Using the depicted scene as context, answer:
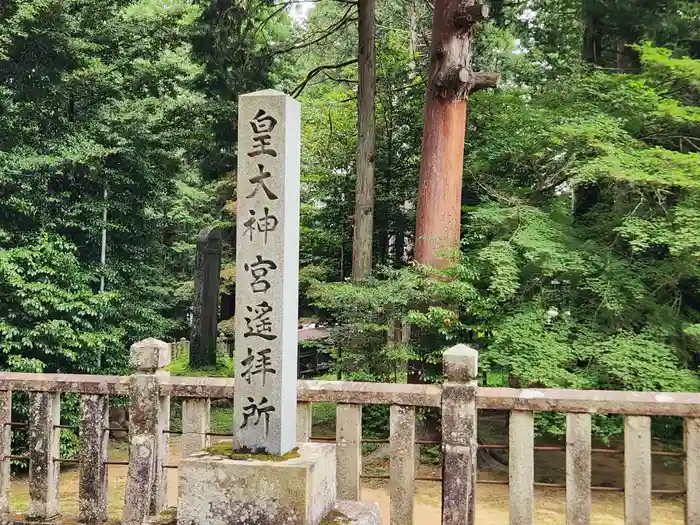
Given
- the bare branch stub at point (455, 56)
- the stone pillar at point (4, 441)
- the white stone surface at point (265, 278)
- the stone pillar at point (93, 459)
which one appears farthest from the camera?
the bare branch stub at point (455, 56)

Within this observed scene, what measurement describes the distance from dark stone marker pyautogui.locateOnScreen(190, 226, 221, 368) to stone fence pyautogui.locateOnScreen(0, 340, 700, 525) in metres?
8.10

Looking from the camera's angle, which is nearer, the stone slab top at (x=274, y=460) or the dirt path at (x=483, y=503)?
the stone slab top at (x=274, y=460)

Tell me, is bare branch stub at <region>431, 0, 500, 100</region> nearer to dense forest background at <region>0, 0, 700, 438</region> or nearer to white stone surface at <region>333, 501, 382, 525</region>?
dense forest background at <region>0, 0, 700, 438</region>

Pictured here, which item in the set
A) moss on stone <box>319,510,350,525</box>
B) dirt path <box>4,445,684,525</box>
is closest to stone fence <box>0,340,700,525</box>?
moss on stone <box>319,510,350,525</box>

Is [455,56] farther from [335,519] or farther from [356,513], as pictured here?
[335,519]

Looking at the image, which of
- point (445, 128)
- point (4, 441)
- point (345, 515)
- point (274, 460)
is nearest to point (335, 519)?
point (345, 515)

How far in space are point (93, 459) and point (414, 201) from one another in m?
7.70

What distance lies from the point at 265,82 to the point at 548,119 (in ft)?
22.4

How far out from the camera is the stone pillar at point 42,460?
175 inches

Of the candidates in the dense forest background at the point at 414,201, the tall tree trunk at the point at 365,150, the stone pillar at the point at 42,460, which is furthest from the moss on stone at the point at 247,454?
the tall tree trunk at the point at 365,150

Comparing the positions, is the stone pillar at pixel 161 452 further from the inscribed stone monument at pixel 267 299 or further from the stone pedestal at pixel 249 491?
Answer: the stone pedestal at pixel 249 491

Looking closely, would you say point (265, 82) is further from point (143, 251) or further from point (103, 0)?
point (143, 251)

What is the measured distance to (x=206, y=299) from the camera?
12.7 metres

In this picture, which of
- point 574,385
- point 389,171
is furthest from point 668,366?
point 389,171
